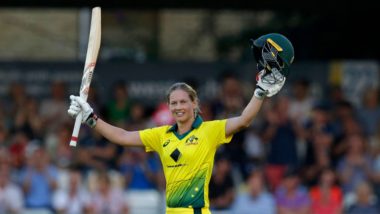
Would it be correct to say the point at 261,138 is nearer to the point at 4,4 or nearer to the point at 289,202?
the point at 289,202

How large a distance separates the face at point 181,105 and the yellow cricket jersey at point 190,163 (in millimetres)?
107

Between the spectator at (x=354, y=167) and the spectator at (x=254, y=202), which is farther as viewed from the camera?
the spectator at (x=354, y=167)

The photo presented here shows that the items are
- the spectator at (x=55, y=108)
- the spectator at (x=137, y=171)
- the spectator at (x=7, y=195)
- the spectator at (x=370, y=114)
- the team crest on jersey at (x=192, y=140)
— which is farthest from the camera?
the spectator at (x=370, y=114)

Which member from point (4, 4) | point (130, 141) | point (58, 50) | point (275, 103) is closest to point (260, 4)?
point (275, 103)

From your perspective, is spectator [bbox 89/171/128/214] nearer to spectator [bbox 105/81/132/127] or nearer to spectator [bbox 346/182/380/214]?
spectator [bbox 105/81/132/127]

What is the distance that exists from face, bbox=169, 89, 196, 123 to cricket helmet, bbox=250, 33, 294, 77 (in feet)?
2.05

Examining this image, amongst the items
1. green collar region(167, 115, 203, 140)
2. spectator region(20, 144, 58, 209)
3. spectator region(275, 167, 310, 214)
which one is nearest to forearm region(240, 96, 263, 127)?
green collar region(167, 115, 203, 140)

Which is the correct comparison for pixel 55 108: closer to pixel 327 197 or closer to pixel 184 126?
pixel 327 197

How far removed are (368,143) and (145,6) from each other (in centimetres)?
357

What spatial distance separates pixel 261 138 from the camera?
48.0ft

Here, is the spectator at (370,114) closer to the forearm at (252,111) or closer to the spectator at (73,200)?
the spectator at (73,200)

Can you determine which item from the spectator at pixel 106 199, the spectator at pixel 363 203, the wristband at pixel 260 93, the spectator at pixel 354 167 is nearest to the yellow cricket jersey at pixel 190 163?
the wristband at pixel 260 93

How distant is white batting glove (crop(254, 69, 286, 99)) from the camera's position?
7.91 metres

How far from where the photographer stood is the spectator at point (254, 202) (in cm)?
1339
